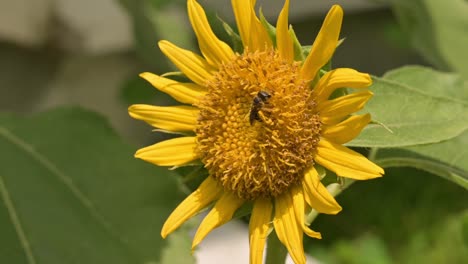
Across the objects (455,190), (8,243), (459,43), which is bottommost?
(455,190)

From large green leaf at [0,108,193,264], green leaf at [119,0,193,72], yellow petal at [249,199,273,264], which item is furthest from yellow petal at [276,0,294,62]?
green leaf at [119,0,193,72]

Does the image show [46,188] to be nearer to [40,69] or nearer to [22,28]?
[22,28]

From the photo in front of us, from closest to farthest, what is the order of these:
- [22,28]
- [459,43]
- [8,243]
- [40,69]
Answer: [8,243] < [459,43] < [22,28] < [40,69]

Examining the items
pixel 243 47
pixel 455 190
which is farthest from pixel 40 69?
pixel 243 47

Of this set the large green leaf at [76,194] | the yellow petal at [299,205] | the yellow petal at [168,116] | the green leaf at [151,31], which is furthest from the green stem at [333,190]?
the green leaf at [151,31]

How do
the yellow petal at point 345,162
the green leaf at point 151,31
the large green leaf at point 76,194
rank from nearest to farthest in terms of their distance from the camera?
the yellow petal at point 345,162
the large green leaf at point 76,194
the green leaf at point 151,31

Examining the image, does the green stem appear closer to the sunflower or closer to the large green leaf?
the sunflower

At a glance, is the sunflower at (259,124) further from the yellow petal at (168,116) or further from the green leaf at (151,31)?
the green leaf at (151,31)

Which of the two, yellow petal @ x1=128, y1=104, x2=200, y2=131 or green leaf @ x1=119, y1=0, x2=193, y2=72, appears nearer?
yellow petal @ x1=128, y1=104, x2=200, y2=131
